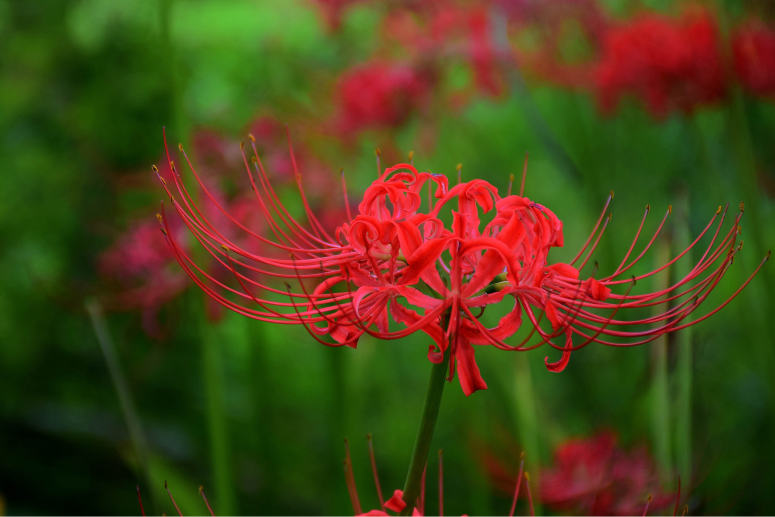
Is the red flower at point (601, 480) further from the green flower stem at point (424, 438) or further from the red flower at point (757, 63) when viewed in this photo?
the red flower at point (757, 63)

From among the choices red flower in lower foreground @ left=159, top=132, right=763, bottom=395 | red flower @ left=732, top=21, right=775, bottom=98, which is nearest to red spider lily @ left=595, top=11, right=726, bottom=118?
red flower @ left=732, top=21, right=775, bottom=98

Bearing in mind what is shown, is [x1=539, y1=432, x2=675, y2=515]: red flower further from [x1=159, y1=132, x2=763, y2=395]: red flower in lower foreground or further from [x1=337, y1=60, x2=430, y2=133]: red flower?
[x1=337, y1=60, x2=430, y2=133]: red flower

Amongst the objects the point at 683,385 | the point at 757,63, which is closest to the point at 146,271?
the point at 683,385

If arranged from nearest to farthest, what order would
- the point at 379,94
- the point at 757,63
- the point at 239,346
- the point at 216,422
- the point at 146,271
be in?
the point at 216,422 → the point at 146,271 → the point at 757,63 → the point at 379,94 → the point at 239,346

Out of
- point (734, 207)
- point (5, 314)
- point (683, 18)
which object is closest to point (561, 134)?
point (683, 18)

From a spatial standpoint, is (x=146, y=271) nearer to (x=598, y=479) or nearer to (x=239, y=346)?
(x=239, y=346)

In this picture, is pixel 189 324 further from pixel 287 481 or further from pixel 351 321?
pixel 351 321
